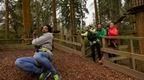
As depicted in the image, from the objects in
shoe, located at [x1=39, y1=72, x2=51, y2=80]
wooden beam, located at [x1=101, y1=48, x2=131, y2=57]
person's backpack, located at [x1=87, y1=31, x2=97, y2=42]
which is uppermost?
person's backpack, located at [x1=87, y1=31, x2=97, y2=42]

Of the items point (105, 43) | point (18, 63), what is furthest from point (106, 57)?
point (18, 63)

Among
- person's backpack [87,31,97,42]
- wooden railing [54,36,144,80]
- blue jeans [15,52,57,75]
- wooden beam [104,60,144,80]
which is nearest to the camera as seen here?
blue jeans [15,52,57,75]

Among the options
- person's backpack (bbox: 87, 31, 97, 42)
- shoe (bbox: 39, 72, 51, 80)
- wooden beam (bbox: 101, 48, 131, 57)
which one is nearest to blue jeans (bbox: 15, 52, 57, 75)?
shoe (bbox: 39, 72, 51, 80)

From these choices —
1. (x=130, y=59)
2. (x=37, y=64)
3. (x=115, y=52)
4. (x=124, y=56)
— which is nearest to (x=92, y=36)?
(x=115, y=52)

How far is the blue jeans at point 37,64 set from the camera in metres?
9.63

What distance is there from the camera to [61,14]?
2660 inches

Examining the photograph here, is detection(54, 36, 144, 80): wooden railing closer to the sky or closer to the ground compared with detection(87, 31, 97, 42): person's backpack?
closer to the ground

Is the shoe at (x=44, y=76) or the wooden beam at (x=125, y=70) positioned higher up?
the shoe at (x=44, y=76)

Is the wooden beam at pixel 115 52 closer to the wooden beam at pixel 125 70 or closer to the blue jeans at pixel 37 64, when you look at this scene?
the wooden beam at pixel 125 70

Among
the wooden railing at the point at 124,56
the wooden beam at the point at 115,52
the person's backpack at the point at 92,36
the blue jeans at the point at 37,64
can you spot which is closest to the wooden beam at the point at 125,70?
the wooden railing at the point at 124,56

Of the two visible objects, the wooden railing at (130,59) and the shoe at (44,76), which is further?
the wooden railing at (130,59)

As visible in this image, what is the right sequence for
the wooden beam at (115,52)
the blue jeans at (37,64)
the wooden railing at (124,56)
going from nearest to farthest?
the blue jeans at (37,64) → the wooden railing at (124,56) → the wooden beam at (115,52)

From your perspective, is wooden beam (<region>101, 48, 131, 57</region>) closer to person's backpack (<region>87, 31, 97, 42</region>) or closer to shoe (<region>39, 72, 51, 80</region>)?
person's backpack (<region>87, 31, 97, 42</region>)

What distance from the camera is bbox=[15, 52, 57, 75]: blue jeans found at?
963 centimetres
